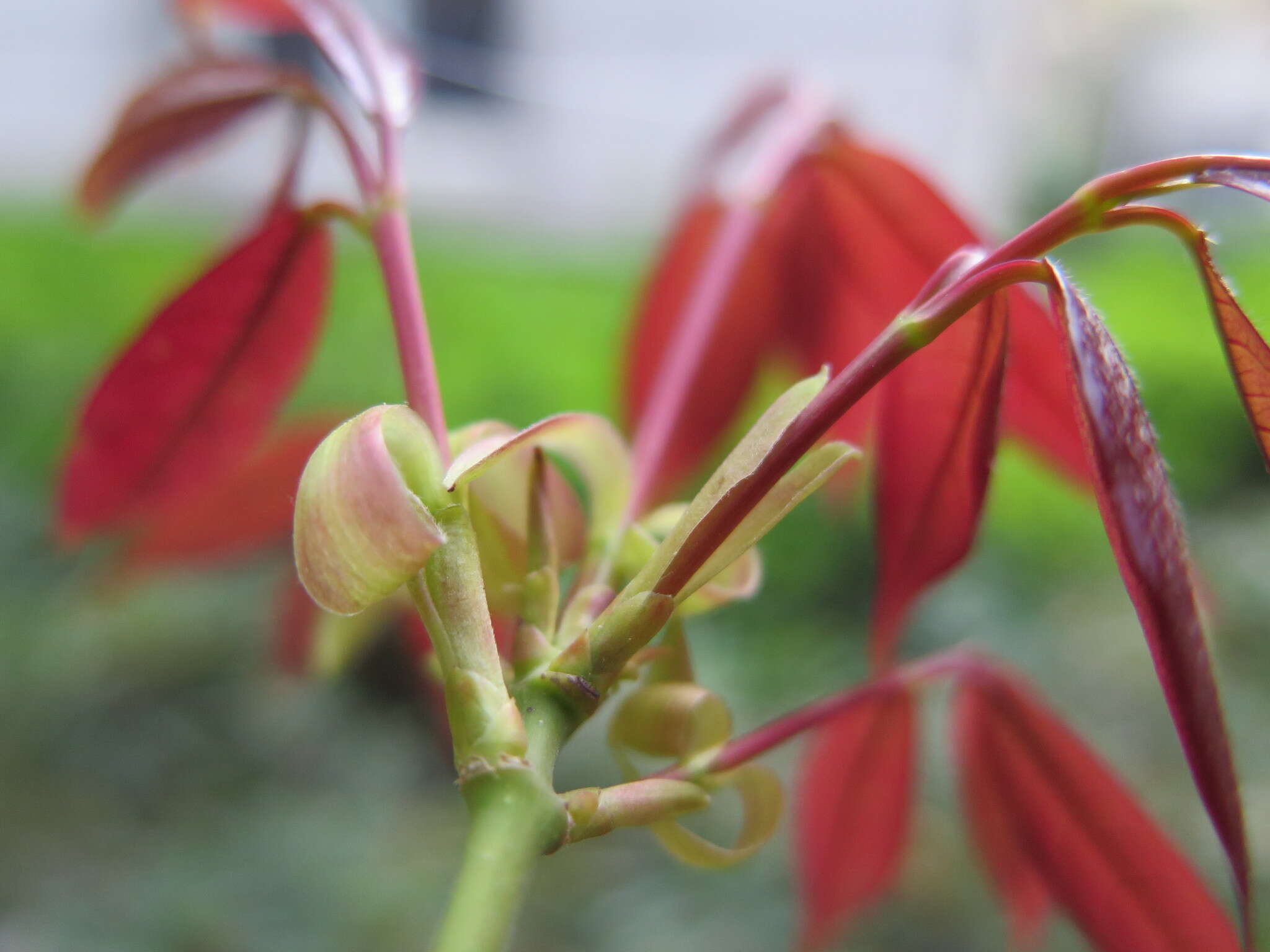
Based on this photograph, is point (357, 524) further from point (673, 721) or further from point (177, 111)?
point (177, 111)

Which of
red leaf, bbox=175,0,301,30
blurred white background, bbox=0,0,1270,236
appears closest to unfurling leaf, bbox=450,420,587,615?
red leaf, bbox=175,0,301,30

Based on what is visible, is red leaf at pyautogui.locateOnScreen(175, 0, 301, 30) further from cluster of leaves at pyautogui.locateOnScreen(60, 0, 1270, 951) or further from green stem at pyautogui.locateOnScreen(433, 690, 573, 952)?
green stem at pyautogui.locateOnScreen(433, 690, 573, 952)

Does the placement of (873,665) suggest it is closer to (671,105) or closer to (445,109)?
(445,109)

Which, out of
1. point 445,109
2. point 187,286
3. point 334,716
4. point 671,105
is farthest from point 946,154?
point 187,286

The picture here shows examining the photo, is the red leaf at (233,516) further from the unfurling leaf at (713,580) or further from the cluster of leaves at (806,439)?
the unfurling leaf at (713,580)

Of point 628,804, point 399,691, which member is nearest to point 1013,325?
point 628,804

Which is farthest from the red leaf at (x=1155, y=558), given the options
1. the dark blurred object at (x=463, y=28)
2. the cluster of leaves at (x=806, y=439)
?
the dark blurred object at (x=463, y=28)
